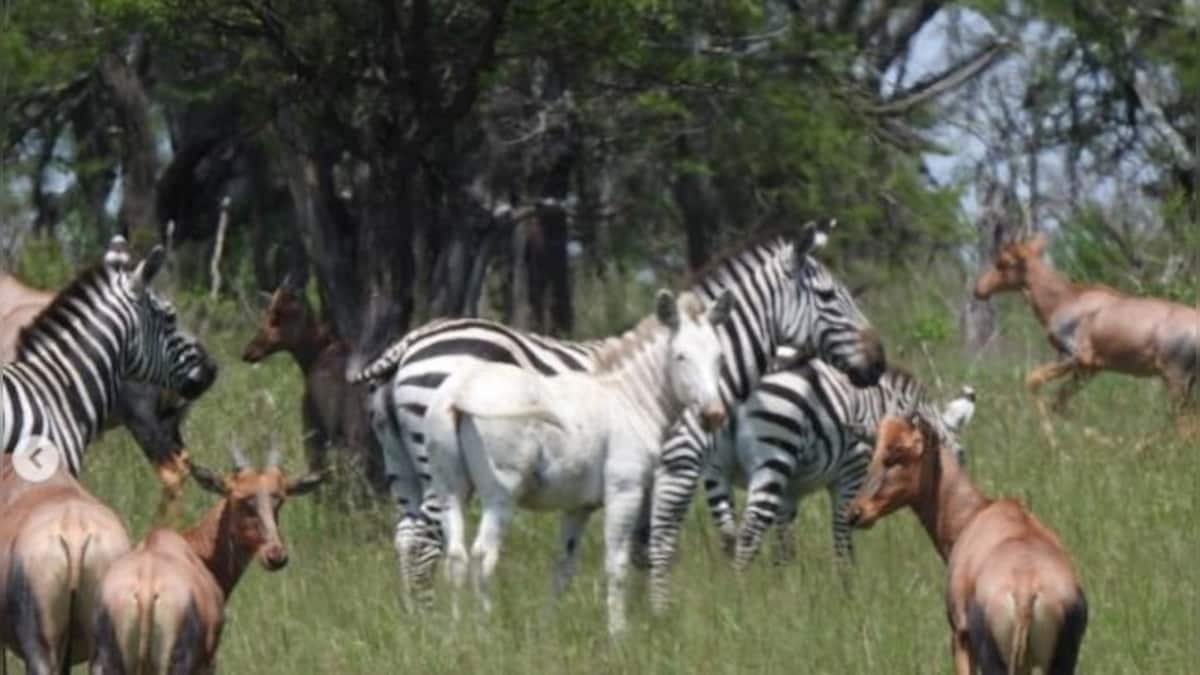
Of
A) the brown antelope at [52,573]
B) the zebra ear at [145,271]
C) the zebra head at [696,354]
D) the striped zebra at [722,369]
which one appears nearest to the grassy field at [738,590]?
the striped zebra at [722,369]

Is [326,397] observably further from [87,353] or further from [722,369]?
[87,353]

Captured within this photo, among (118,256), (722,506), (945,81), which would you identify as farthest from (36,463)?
(945,81)

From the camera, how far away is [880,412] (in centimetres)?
1555

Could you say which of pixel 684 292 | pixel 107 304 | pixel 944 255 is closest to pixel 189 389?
pixel 107 304

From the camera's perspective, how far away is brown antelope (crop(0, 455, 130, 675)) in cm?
980

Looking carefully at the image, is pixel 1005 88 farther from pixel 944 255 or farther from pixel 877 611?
pixel 877 611

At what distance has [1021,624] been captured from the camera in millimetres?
9750

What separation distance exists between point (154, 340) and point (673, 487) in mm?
2293

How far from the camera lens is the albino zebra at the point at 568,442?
522 inches

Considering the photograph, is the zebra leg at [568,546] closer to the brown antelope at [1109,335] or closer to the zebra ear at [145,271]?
the zebra ear at [145,271]

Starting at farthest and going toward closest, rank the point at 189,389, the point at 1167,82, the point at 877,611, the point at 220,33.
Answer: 1. the point at 1167,82
2. the point at 220,33
3. the point at 189,389
4. the point at 877,611

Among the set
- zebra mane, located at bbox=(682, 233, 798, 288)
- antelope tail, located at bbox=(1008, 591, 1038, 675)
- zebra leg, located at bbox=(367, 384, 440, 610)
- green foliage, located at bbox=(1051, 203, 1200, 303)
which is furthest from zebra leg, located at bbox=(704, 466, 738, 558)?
green foliage, located at bbox=(1051, 203, 1200, 303)

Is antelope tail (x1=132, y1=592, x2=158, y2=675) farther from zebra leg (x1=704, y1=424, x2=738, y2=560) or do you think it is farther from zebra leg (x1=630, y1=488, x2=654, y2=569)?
zebra leg (x1=704, y1=424, x2=738, y2=560)

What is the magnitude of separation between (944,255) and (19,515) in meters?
24.1
